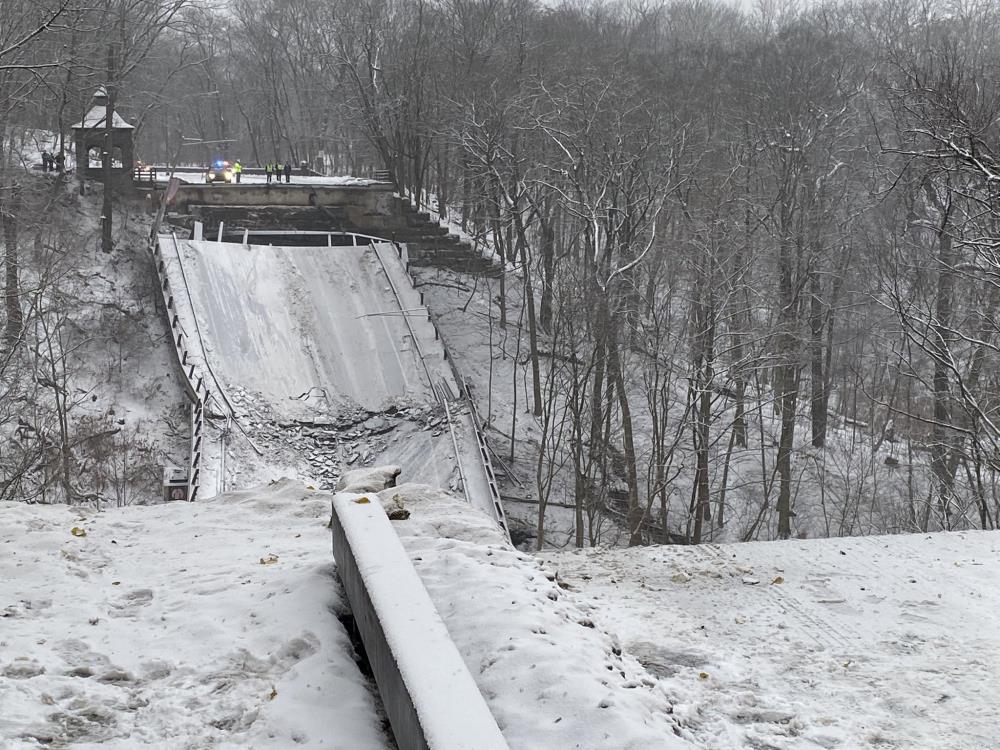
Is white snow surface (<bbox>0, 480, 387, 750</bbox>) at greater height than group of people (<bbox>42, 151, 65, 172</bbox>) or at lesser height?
lesser

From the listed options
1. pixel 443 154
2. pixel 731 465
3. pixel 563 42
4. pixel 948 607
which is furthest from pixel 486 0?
pixel 948 607

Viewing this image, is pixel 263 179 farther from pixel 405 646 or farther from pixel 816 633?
pixel 405 646

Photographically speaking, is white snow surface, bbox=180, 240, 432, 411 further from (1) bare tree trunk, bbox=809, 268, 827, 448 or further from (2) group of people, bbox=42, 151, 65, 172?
(1) bare tree trunk, bbox=809, 268, 827, 448

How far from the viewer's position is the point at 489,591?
6094mm

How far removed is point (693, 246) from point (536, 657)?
2033 centimetres

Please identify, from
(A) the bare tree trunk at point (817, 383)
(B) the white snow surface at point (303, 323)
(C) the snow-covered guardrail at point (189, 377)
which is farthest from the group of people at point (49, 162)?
(A) the bare tree trunk at point (817, 383)

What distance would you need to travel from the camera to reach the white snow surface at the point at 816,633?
583cm

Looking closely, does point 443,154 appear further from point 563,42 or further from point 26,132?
point 26,132

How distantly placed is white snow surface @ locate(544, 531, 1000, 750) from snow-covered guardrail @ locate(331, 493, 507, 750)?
1.59m

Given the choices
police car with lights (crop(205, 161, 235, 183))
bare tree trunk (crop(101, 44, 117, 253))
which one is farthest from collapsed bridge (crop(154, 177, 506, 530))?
police car with lights (crop(205, 161, 235, 183))

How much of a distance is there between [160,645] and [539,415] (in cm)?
2173

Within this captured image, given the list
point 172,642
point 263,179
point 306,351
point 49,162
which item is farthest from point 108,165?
point 172,642

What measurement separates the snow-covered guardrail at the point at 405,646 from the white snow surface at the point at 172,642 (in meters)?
0.28

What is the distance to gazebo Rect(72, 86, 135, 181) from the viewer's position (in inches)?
1351
